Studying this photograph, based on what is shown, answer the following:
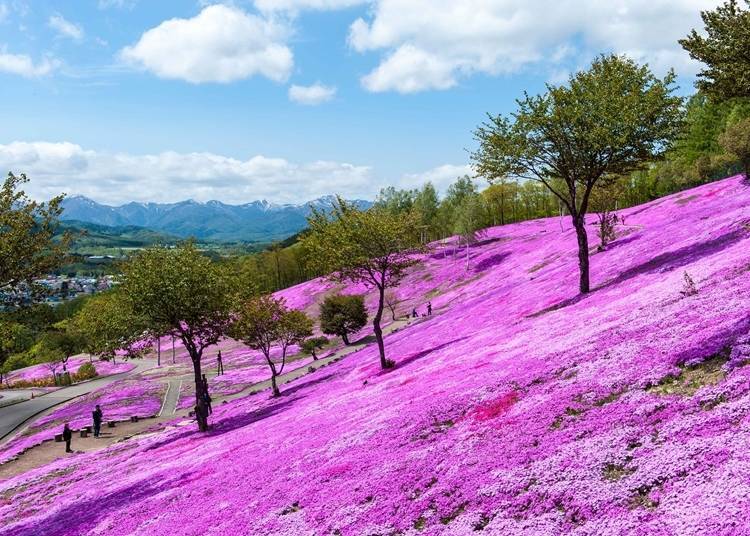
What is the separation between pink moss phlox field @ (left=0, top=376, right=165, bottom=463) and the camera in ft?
164

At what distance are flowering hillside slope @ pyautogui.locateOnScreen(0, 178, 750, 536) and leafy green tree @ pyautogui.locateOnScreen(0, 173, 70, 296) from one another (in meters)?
10.9

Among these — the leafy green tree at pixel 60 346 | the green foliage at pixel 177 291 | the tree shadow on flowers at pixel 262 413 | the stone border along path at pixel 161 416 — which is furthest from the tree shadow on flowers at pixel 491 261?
the leafy green tree at pixel 60 346

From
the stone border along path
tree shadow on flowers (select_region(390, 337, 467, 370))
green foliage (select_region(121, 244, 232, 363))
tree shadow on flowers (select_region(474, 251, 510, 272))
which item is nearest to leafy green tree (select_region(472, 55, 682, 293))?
tree shadow on flowers (select_region(390, 337, 467, 370))

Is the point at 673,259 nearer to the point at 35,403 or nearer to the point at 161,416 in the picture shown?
the point at 161,416

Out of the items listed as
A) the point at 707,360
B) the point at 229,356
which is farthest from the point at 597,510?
the point at 229,356

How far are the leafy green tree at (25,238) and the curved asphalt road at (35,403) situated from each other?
44.9 metres

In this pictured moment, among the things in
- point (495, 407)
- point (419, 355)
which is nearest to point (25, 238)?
point (495, 407)

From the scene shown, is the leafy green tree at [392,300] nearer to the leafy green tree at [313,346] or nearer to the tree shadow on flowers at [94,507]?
the leafy green tree at [313,346]

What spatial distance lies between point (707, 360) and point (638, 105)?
903 inches

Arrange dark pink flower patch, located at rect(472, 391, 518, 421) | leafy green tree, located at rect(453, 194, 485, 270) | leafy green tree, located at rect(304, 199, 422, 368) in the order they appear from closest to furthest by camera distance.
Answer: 1. dark pink flower patch, located at rect(472, 391, 518, 421)
2. leafy green tree, located at rect(304, 199, 422, 368)
3. leafy green tree, located at rect(453, 194, 485, 270)

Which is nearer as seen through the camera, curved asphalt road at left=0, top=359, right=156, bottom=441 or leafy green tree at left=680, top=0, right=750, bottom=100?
leafy green tree at left=680, top=0, right=750, bottom=100

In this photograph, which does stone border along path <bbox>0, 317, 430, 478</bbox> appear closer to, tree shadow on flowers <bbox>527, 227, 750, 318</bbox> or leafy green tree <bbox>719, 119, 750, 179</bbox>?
tree shadow on flowers <bbox>527, 227, 750, 318</bbox>

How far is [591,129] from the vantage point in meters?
32.6

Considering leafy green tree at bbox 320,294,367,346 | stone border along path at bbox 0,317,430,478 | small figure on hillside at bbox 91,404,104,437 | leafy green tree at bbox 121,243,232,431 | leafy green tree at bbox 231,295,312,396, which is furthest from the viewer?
leafy green tree at bbox 320,294,367,346
